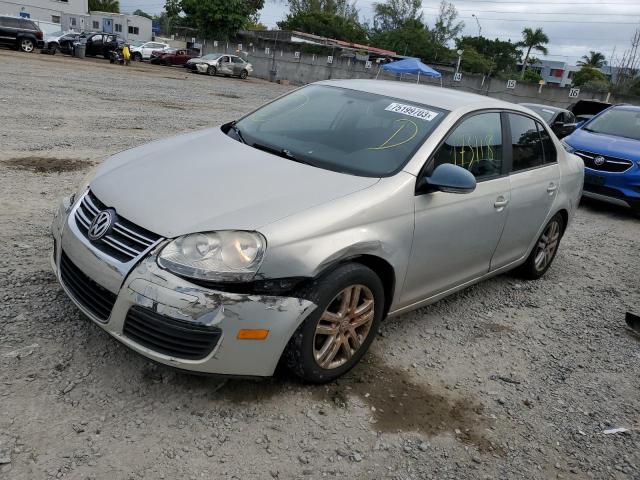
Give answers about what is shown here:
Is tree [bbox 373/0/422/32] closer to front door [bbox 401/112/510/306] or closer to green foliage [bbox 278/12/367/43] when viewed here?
green foliage [bbox 278/12/367/43]

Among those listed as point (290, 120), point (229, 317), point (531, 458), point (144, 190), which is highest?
point (290, 120)

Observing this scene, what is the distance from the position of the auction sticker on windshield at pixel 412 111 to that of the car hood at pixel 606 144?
222 inches

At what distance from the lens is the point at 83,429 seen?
2.47 m

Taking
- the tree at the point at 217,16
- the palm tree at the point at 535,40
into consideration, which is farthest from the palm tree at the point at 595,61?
the tree at the point at 217,16

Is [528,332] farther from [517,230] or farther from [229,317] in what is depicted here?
[229,317]

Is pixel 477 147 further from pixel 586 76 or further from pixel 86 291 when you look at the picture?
pixel 586 76

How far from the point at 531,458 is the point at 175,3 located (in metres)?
57.1

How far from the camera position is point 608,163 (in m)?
8.07

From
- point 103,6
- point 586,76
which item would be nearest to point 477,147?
point 586,76

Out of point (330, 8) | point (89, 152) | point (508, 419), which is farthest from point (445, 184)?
point (330, 8)

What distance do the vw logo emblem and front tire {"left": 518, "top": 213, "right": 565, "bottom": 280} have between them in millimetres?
3571

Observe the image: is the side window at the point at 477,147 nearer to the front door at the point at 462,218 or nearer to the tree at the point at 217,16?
the front door at the point at 462,218

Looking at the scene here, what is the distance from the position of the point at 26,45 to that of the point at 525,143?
29.3m

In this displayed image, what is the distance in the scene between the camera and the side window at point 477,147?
3.53 metres
